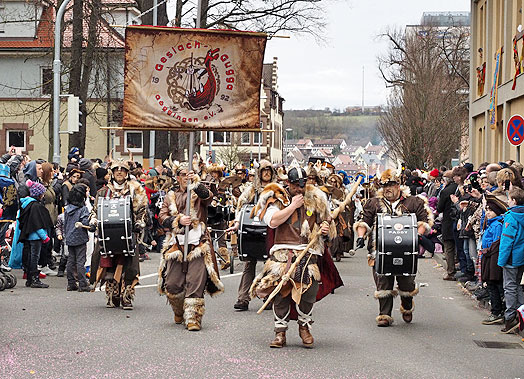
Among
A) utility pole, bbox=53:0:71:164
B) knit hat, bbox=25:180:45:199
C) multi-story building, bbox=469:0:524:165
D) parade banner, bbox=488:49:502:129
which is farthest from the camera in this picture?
parade banner, bbox=488:49:502:129

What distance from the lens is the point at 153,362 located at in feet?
28.2

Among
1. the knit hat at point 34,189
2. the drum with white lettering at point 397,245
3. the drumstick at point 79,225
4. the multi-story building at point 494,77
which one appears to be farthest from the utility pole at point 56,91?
the drum with white lettering at point 397,245

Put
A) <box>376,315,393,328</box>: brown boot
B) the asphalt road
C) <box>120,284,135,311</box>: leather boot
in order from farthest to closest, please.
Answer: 1. <box>120,284,135,311</box>: leather boot
2. <box>376,315,393,328</box>: brown boot
3. the asphalt road

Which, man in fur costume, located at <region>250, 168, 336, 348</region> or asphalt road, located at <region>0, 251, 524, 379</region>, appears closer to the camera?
asphalt road, located at <region>0, 251, 524, 379</region>

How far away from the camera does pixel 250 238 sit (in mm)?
12914

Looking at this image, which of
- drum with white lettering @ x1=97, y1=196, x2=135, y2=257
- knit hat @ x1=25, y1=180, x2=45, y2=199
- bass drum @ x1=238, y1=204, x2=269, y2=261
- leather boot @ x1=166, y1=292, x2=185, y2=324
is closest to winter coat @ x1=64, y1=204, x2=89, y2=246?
knit hat @ x1=25, y1=180, x2=45, y2=199

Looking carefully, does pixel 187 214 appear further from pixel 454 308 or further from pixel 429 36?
pixel 429 36

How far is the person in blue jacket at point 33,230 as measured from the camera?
47.3 feet

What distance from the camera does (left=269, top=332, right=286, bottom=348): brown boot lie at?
951cm

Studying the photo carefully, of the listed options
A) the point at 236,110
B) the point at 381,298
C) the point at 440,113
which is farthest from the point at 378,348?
the point at 440,113

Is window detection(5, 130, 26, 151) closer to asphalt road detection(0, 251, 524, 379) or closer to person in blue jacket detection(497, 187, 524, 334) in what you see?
asphalt road detection(0, 251, 524, 379)

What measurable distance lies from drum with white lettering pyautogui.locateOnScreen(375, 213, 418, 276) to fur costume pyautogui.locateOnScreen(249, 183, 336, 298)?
4.37 ft

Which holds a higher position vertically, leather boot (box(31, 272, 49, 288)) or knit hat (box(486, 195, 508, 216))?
knit hat (box(486, 195, 508, 216))

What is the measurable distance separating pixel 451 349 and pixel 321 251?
65.1 inches
